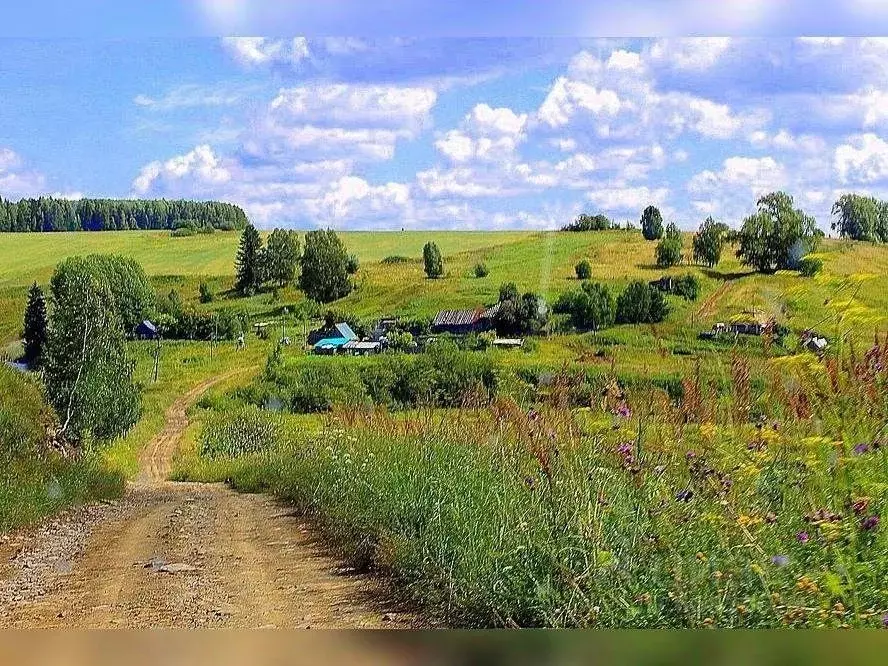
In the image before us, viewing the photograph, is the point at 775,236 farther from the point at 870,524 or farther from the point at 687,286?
the point at 870,524

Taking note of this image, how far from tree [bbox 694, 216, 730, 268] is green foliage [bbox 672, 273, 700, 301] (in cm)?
9

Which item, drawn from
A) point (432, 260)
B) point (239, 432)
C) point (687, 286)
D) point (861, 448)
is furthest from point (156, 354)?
point (861, 448)

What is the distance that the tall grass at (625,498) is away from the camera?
524 centimetres

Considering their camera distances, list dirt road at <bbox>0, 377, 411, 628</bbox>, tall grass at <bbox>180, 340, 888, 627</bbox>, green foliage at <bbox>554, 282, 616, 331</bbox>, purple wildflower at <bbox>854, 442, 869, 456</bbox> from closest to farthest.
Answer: tall grass at <bbox>180, 340, 888, 627</bbox> < purple wildflower at <bbox>854, 442, 869, 456</bbox> < dirt road at <bbox>0, 377, 411, 628</bbox> < green foliage at <bbox>554, 282, 616, 331</bbox>

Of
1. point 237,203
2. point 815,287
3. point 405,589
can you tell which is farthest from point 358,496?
point 815,287

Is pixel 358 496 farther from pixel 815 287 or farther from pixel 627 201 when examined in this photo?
pixel 815 287

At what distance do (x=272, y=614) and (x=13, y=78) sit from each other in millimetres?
2854

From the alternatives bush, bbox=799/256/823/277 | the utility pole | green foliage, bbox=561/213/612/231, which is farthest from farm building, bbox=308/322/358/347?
bush, bbox=799/256/823/277

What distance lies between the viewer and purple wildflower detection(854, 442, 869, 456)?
18.5 feet

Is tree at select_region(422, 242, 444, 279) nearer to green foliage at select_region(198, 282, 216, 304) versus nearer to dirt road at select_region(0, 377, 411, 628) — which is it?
green foliage at select_region(198, 282, 216, 304)

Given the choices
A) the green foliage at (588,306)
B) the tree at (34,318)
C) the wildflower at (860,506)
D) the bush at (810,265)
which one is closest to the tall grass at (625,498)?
the wildflower at (860,506)

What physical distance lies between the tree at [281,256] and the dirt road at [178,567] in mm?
626

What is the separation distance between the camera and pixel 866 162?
615 cm

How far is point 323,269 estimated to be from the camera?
21.0ft
